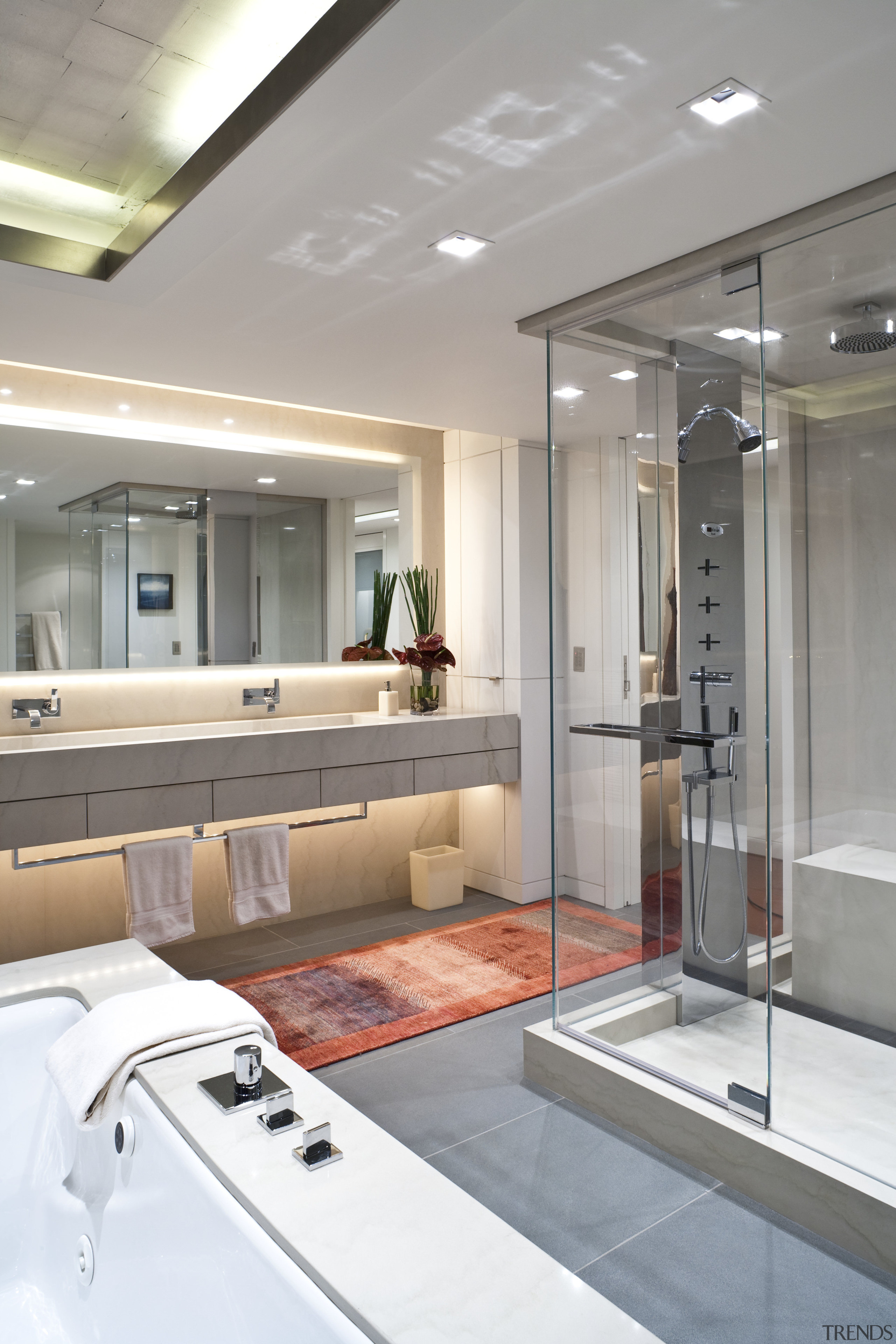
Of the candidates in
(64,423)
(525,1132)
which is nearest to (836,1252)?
(525,1132)

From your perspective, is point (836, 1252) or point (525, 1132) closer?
point (836, 1252)

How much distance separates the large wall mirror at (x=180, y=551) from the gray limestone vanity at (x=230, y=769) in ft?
1.24

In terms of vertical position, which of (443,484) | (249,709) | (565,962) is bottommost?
(565,962)

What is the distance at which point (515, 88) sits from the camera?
1600 millimetres

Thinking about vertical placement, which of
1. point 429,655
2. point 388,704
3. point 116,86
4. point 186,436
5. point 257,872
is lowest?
point 257,872

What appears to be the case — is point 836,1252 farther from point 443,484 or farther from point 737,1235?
point 443,484

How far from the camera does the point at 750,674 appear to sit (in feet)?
7.38

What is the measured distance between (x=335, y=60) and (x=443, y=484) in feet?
11.2

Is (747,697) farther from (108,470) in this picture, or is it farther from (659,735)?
(108,470)

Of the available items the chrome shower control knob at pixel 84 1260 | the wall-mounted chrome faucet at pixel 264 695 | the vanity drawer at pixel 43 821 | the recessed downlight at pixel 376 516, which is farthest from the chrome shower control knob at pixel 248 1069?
the recessed downlight at pixel 376 516

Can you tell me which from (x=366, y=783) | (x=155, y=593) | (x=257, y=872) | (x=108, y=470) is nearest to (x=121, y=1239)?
(x=257, y=872)

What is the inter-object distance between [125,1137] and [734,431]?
6.81ft

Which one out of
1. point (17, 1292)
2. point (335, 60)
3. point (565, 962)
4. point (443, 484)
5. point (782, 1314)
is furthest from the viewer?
point (443, 484)

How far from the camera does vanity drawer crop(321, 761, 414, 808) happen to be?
3.80 metres
